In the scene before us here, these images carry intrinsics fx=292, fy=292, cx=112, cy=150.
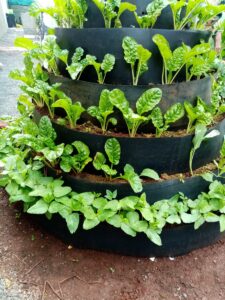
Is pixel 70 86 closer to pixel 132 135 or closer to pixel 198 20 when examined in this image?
pixel 132 135

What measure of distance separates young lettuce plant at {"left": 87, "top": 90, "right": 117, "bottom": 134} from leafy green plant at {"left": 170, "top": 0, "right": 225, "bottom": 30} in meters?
0.66

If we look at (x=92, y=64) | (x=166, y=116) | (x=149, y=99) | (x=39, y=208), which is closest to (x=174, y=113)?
(x=166, y=116)

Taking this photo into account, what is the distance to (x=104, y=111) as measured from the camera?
160cm

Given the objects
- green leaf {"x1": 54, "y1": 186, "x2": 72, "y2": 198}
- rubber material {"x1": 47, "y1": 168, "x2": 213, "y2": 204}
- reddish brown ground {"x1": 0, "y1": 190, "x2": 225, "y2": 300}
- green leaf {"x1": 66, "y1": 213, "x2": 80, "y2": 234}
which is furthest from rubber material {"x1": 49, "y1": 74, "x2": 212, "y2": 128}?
reddish brown ground {"x1": 0, "y1": 190, "x2": 225, "y2": 300}

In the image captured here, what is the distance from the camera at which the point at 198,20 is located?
195 centimetres

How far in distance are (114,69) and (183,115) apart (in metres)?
0.49

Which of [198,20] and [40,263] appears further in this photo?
[198,20]

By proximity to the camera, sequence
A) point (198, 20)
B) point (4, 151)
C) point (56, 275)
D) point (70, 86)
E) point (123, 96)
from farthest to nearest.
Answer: point (4, 151), point (198, 20), point (70, 86), point (56, 275), point (123, 96)

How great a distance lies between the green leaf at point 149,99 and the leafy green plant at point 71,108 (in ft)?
1.07

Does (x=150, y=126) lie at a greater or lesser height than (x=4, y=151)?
greater

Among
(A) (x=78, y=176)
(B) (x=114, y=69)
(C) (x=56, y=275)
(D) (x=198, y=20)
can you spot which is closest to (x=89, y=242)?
(C) (x=56, y=275)

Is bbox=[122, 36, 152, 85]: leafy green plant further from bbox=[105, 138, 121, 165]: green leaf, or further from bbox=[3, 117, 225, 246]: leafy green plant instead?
bbox=[3, 117, 225, 246]: leafy green plant

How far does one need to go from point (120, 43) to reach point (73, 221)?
1015 millimetres

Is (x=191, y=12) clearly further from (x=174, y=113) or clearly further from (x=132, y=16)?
(x=174, y=113)
